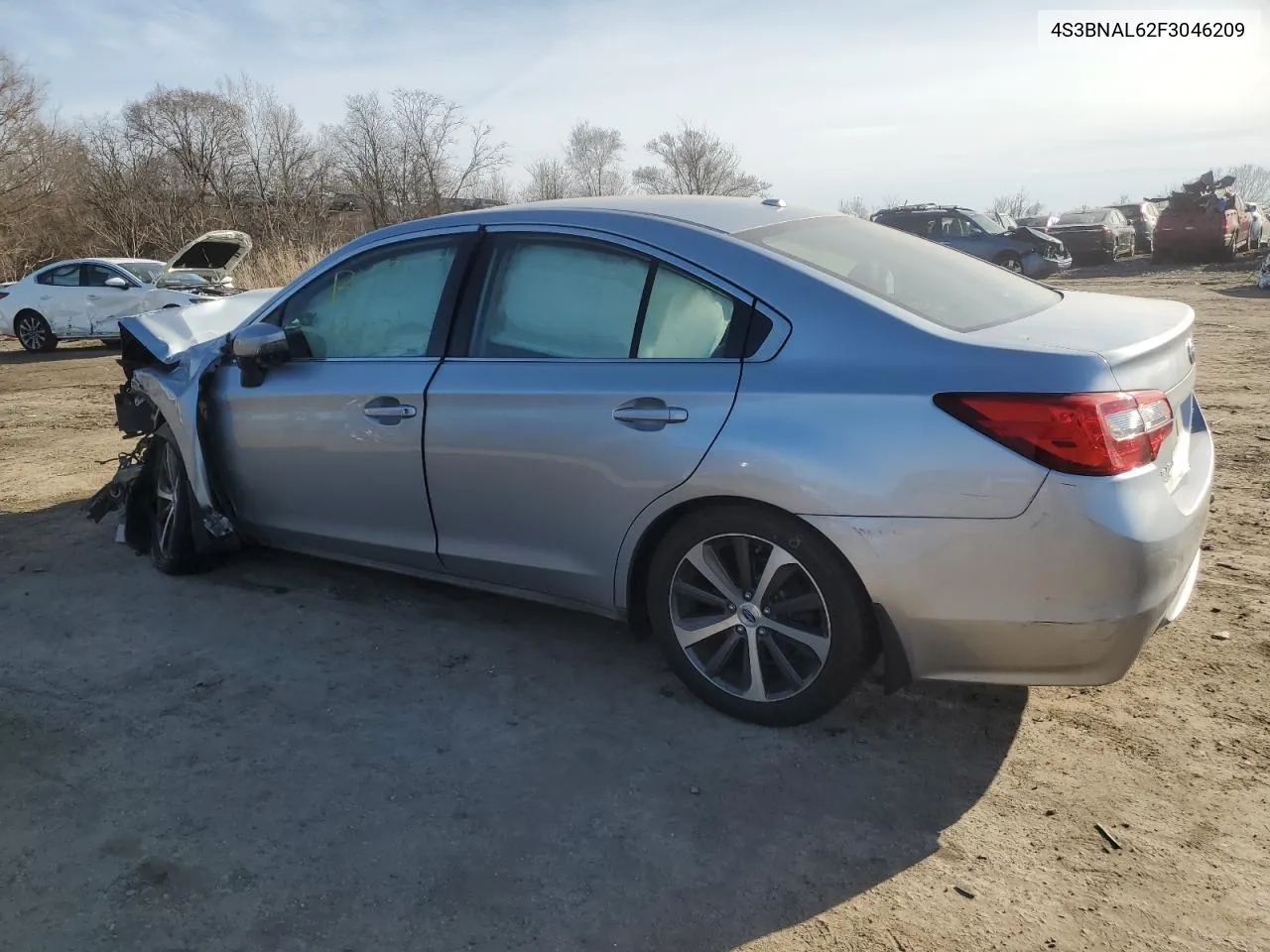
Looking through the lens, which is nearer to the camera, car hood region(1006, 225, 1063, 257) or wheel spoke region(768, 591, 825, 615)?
wheel spoke region(768, 591, 825, 615)

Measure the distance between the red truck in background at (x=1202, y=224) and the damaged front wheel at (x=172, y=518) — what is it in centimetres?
2703

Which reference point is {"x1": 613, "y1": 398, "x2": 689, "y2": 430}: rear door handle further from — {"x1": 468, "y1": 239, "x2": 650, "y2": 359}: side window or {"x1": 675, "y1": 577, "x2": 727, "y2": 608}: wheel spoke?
{"x1": 675, "y1": 577, "x2": 727, "y2": 608}: wheel spoke

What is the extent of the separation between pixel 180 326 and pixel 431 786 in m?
3.18

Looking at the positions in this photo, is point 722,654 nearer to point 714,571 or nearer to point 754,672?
point 754,672

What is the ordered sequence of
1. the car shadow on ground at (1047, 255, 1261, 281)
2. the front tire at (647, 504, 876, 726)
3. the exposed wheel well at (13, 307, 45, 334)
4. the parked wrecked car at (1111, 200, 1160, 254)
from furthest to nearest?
1. the parked wrecked car at (1111, 200, 1160, 254)
2. the car shadow on ground at (1047, 255, 1261, 281)
3. the exposed wheel well at (13, 307, 45, 334)
4. the front tire at (647, 504, 876, 726)

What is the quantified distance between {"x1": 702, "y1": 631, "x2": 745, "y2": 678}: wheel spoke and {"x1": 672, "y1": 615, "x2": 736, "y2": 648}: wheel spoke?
0.13ft

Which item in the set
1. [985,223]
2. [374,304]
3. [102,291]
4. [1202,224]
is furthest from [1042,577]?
[1202,224]

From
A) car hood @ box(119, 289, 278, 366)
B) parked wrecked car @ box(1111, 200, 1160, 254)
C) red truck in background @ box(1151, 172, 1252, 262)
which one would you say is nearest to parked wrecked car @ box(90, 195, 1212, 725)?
car hood @ box(119, 289, 278, 366)

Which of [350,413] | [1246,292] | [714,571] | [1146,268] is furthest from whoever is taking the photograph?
[1146,268]

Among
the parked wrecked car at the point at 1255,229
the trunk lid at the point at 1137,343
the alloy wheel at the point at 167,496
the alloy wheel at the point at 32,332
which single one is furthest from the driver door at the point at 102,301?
the parked wrecked car at the point at 1255,229

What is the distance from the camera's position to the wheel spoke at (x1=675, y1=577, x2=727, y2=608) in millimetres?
3273

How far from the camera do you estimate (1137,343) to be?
9.45ft

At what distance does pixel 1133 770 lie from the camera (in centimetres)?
299

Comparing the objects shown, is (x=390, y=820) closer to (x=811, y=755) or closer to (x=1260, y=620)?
(x=811, y=755)
